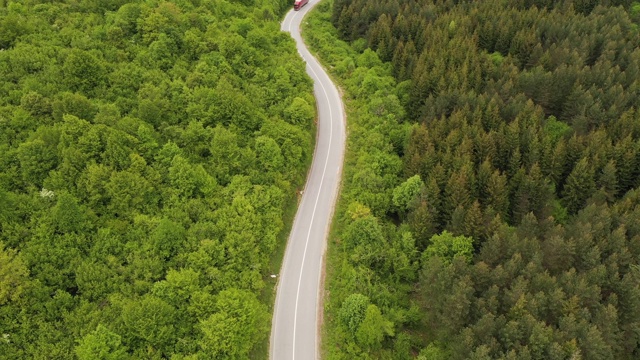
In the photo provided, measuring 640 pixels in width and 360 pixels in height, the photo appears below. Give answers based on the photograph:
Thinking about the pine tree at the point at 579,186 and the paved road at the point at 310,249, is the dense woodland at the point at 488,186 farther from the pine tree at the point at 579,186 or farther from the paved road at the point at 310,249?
the paved road at the point at 310,249

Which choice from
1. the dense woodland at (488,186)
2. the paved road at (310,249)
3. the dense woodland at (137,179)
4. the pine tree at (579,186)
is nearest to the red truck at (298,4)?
the dense woodland at (488,186)

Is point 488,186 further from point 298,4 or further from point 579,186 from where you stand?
point 298,4

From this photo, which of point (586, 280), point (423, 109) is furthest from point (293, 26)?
point (586, 280)

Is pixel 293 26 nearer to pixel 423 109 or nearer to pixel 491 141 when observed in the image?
pixel 423 109

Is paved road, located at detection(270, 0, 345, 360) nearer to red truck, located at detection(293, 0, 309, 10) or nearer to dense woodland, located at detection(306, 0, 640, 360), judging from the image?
dense woodland, located at detection(306, 0, 640, 360)

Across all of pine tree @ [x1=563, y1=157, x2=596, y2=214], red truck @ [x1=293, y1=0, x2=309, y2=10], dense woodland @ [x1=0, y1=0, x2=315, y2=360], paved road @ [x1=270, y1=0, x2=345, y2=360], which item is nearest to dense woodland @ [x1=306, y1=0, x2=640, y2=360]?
pine tree @ [x1=563, y1=157, x2=596, y2=214]

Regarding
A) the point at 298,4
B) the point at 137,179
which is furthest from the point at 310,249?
the point at 298,4
